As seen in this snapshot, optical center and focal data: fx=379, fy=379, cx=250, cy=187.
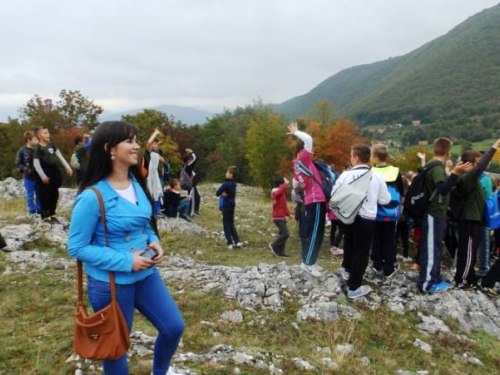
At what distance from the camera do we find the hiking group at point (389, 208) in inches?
211

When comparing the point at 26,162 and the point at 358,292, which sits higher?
the point at 26,162

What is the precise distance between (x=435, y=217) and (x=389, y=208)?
67 centimetres

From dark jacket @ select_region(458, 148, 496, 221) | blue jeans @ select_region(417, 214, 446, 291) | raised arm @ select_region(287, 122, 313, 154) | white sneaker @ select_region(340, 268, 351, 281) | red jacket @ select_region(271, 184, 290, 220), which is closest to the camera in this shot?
raised arm @ select_region(287, 122, 313, 154)

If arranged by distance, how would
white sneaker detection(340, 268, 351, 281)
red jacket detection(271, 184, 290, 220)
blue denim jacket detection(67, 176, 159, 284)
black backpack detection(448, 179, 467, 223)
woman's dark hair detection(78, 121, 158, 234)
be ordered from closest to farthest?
blue denim jacket detection(67, 176, 159, 284) → woman's dark hair detection(78, 121, 158, 234) → white sneaker detection(340, 268, 351, 281) → black backpack detection(448, 179, 467, 223) → red jacket detection(271, 184, 290, 220)

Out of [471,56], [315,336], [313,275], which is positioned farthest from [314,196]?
[471,56]

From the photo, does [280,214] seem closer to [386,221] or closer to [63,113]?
[386,221]

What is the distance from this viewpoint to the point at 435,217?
18.9 feet

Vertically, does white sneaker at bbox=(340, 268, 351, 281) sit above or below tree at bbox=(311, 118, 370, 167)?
below

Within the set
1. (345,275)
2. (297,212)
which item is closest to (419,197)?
(345,275)

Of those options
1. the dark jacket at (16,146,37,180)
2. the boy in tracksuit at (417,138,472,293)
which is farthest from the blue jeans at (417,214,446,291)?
the dark jacket at (16,146,37,180)

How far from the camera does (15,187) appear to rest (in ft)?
52.3

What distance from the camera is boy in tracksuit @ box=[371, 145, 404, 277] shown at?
6055mm

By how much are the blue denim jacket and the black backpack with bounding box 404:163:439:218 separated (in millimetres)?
4556

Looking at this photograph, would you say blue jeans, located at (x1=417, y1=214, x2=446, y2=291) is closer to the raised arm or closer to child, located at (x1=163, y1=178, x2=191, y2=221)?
the raised arm
